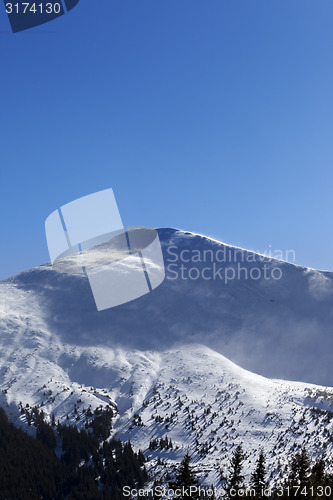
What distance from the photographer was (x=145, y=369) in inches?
6270

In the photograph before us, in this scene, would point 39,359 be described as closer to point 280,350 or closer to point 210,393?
point 210,393

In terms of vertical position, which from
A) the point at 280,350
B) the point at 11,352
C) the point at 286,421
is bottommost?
the point at 280,350

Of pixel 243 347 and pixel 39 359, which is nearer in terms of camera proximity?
pixel 39 359

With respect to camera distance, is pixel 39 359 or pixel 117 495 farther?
pixel 39 359

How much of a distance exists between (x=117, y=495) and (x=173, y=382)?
5417cm

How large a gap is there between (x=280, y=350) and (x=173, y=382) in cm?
5647

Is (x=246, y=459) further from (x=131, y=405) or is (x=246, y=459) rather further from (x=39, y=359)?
(x=39, y=359)

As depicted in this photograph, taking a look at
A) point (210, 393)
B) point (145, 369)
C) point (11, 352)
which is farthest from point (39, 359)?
point (210, 393)

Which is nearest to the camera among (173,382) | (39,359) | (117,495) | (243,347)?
(117,495)

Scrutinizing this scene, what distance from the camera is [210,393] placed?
469ft

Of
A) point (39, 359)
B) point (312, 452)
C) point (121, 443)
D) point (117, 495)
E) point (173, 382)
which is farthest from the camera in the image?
point (39, 359)

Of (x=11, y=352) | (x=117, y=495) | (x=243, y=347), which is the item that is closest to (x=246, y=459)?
(x=117, y=495)

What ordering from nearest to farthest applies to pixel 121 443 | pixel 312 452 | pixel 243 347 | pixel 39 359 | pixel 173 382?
pixel 312 452, pixel 121 443, pixel 173 382, pixel 39 359, pixel 243 347

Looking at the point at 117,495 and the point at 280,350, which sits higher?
the point at 117,495
